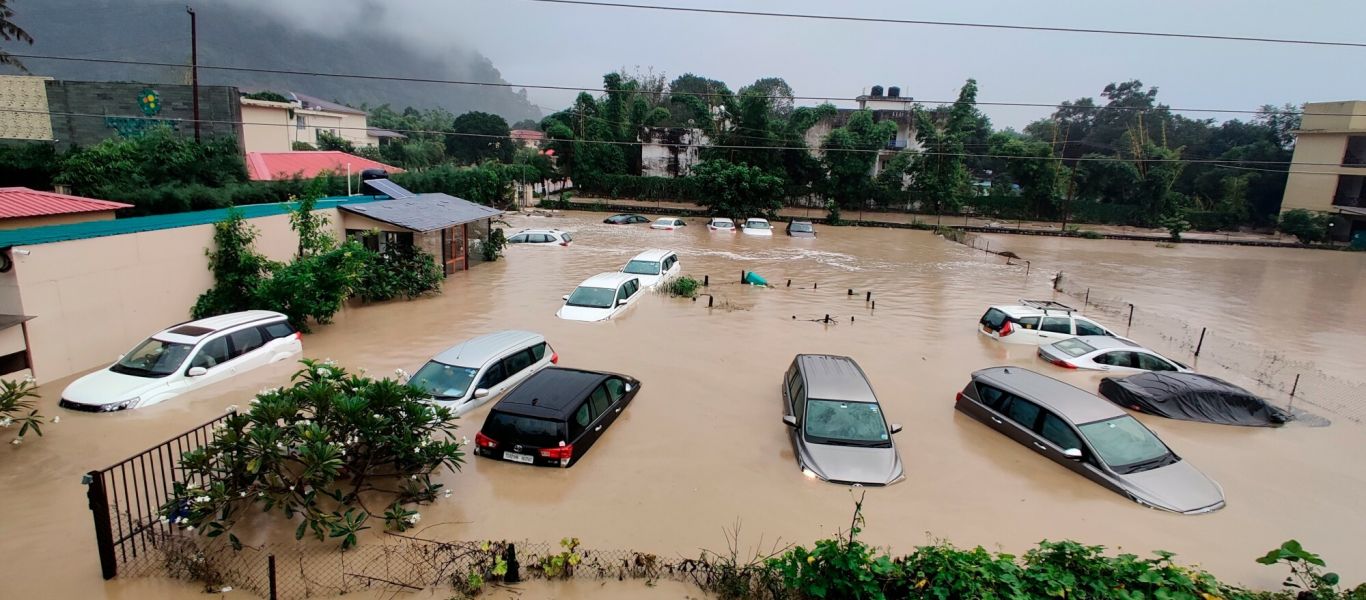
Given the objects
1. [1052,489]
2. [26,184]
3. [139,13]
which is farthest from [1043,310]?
[139,13]

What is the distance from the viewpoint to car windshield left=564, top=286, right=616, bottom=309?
1759 cm

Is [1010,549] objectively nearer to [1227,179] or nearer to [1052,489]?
[1052,489]

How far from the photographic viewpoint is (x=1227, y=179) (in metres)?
51.4

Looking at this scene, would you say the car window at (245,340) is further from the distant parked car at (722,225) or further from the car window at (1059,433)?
the distant parked car at (722,225)

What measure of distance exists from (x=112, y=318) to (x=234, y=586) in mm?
9569

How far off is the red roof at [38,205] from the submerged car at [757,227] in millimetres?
28546

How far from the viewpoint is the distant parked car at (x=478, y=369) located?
10.4m

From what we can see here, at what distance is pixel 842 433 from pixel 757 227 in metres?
30.2

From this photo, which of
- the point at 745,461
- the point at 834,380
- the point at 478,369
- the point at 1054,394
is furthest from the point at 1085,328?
the point at 478,369

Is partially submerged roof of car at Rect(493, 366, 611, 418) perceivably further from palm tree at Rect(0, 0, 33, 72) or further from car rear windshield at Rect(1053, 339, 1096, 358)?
palm tree at Rect(0, 0, 33, 72)

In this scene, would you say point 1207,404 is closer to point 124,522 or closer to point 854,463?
point 854,463

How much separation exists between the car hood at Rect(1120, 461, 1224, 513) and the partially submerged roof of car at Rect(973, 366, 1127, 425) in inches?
37.9

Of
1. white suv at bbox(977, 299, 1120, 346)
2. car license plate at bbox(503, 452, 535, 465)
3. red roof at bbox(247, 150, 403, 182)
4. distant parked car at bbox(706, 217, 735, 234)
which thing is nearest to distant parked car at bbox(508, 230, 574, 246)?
red roof at bbox(247, 150, 403, 182)

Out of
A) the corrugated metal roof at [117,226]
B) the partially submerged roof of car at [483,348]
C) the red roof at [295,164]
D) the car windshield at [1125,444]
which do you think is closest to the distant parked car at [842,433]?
the car windshield at [1125,444]
